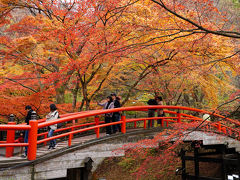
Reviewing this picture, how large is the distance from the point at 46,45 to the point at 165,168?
10.1m

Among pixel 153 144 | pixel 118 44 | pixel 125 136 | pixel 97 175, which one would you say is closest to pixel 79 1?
pixel 118 44

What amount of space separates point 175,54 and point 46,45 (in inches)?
243

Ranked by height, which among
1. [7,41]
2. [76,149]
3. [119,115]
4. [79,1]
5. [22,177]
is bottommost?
[22,177]

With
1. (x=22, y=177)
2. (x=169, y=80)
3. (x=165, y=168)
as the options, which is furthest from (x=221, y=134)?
(x=22, y=177)

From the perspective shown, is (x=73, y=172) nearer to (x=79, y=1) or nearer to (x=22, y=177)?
(x=22, y=177)

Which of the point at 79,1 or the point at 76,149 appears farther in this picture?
the point at 79,1

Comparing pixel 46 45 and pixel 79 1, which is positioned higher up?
pixel 79 1

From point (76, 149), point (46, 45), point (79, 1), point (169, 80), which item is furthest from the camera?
point (169, 80)

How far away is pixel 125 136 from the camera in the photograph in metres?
6.47

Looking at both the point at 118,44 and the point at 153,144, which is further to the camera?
the point at 118,44

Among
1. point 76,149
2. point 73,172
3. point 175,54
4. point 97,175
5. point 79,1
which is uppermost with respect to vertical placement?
point 79,1

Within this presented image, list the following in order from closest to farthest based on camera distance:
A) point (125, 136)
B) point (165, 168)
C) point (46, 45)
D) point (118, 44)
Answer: point (125, 136) < point (118, 44) < point (46, 45) < point (165, 168)

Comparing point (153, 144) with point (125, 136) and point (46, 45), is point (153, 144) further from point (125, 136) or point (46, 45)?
point (46, 45)

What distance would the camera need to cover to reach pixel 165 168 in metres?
12.6
